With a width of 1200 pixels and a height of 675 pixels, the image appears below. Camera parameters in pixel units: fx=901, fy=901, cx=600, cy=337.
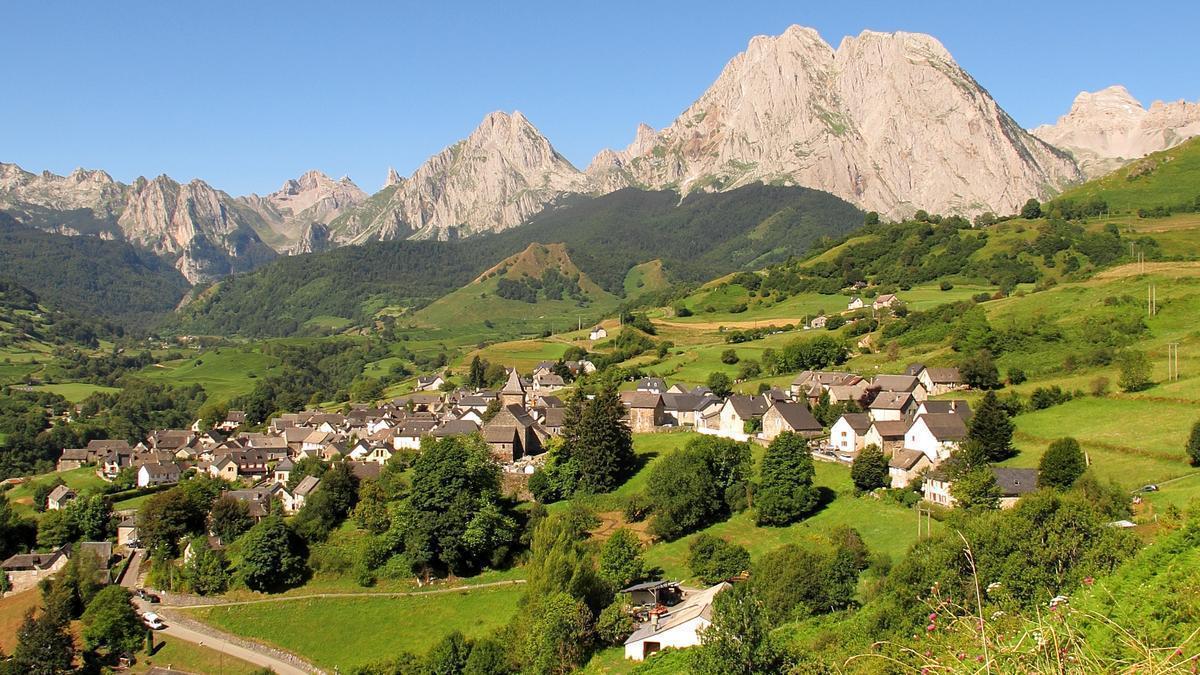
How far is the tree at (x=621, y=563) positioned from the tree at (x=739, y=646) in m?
15.8

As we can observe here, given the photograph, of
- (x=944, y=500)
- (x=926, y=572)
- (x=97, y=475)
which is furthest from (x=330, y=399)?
(x=926, y=572)

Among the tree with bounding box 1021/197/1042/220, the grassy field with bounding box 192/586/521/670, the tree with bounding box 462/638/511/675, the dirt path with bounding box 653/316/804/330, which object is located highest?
the tree with bounding box 1021/197/1042/220

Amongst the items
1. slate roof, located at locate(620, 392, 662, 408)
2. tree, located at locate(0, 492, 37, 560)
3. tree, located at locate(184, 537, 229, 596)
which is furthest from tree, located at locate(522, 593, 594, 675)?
tree, located at locate(0, 492, 37, 560)

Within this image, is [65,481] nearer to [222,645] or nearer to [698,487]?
[222,645]

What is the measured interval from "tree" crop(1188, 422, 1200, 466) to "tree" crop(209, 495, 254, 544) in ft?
183

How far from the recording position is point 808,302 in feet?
405

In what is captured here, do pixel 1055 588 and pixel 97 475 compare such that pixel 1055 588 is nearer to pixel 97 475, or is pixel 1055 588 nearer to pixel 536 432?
pixel 536 432

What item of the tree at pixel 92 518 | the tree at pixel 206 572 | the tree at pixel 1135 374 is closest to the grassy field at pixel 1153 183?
the tree at pixel 1135 374

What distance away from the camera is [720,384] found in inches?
3135

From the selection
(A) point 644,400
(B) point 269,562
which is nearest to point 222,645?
(B) point 269,562

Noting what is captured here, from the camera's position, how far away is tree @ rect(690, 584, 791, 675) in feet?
85.5

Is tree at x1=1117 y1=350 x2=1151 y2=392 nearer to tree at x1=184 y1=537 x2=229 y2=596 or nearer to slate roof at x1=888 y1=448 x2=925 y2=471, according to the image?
slate roof at x1=888 y1=448 x2=925 y2=471

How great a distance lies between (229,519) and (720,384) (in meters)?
41.1

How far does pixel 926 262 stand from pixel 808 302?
692 inches
